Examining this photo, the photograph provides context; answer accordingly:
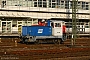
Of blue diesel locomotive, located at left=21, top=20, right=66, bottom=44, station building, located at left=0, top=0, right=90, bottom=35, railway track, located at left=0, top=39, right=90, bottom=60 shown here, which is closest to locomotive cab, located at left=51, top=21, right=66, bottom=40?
blue diesel locomotive, located at left=21, top=20, right=66, bottom=44

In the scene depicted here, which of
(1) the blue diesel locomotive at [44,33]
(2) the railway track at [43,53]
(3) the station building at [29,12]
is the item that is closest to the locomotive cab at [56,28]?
(1) the blue diesel locomotive at [44,33]

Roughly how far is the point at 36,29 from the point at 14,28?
20363 mm

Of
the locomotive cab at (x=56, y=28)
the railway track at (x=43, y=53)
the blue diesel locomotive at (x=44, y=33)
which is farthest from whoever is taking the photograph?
the locomotive cab at (x=56, y=28)

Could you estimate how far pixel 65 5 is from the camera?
169 ft

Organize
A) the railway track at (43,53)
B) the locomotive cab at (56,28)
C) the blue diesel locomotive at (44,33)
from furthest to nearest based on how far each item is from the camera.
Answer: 1. the locomotive cab at (56,28)
2. the blue diesel locomotive at (44,33)
3. the railway track at (43,53)

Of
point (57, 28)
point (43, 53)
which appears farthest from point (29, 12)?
point (43, 53)

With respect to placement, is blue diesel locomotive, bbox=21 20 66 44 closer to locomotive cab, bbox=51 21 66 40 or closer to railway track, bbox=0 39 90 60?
locomotive cab, bbox=51 21 66 40

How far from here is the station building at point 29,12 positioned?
154 feet

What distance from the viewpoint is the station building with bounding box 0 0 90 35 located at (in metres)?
47.1

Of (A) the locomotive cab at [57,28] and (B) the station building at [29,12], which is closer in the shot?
(A) the locomotive cab at [57,28]

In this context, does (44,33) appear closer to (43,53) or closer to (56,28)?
(56,28)

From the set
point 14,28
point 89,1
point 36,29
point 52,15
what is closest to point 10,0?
point 14,28

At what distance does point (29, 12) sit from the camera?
159ft

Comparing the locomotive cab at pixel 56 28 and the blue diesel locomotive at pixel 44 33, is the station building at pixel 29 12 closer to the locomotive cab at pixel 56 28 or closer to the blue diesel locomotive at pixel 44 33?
the blue diesel locomotive at pixel 44 33
